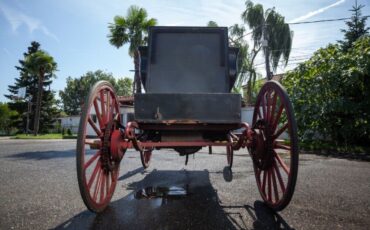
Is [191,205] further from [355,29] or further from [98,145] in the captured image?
[355,29]

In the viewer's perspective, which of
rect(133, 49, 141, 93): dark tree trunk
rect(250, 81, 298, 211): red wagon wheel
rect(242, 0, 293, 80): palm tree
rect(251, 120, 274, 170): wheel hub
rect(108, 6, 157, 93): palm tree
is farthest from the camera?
rect(242, 0, 293, 80): palm tree

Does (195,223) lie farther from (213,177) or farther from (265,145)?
(213,177)

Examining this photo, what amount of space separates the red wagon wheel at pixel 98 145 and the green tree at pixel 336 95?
34.8 ft

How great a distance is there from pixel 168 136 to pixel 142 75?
109 centimetres

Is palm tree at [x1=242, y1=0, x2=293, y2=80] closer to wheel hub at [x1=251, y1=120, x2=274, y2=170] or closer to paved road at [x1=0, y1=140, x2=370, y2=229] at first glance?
paved road at [x1=0, y1=140, x2=370, y2=229]

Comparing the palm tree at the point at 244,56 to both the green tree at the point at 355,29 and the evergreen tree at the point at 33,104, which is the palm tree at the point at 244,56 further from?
the evergreen tree at the point at 33,104

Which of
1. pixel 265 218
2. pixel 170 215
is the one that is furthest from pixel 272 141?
pixel 170 215

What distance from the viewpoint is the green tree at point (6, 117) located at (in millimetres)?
46062

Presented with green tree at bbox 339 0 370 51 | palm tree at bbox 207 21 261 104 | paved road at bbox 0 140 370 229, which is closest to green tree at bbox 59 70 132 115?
palm tree at bbox 207 21 261 104

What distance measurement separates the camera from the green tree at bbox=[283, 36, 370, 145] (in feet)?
37.5

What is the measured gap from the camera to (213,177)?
5797 millimetres

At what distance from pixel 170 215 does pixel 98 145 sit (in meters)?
1.15

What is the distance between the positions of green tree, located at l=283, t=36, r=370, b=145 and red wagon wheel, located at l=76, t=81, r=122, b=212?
10.6 metres

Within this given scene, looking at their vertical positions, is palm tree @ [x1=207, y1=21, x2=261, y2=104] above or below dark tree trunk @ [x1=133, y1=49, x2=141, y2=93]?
above
